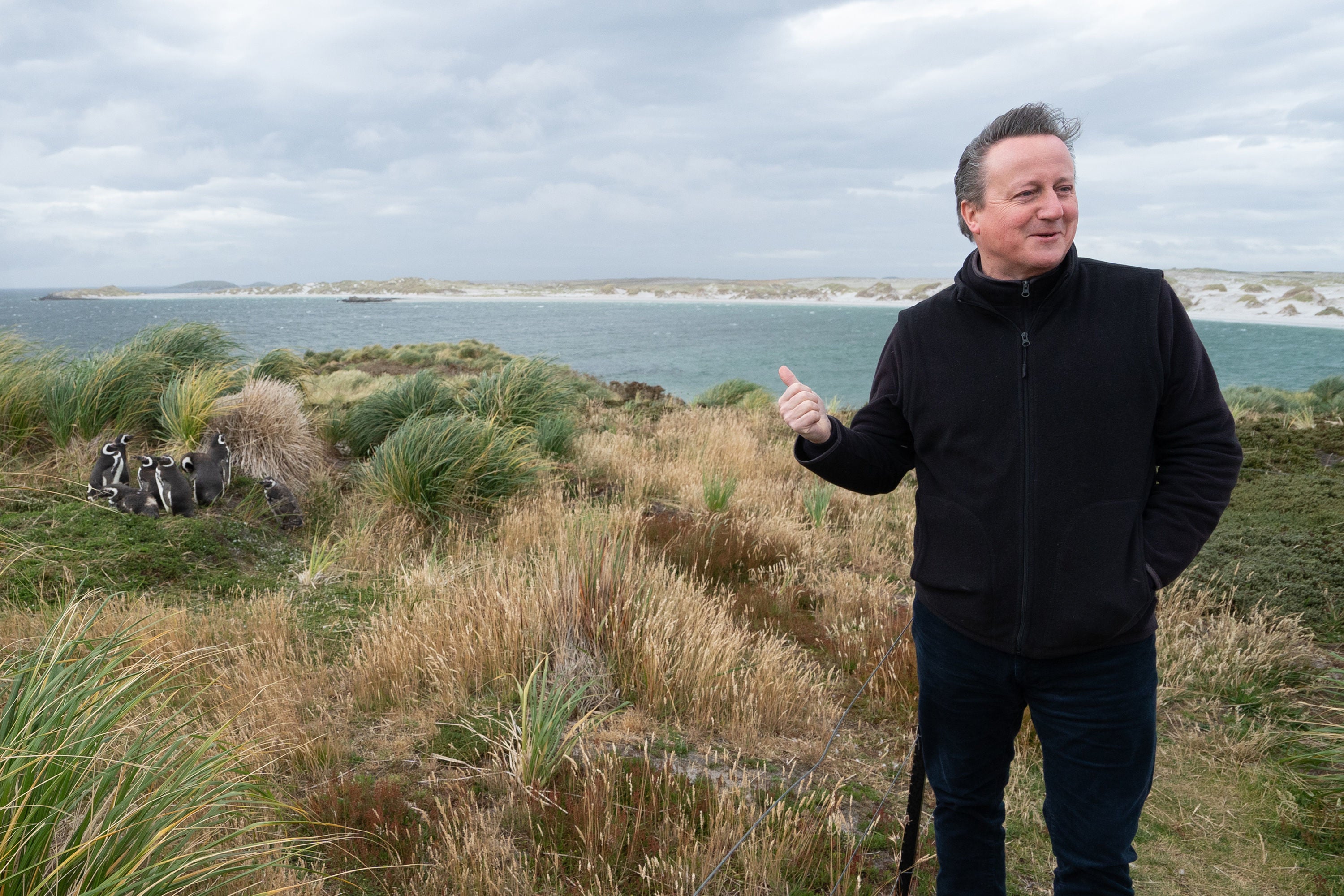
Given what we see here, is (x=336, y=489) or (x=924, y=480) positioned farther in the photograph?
(x=336, y=489)

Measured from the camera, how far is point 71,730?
6.20ft

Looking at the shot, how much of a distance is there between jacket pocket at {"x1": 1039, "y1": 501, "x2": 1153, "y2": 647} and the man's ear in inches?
28.2

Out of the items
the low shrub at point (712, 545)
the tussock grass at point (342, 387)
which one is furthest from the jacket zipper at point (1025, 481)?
the tussock grass at point (342, 387)

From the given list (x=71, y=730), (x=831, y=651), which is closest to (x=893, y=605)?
(x=831, y=651)

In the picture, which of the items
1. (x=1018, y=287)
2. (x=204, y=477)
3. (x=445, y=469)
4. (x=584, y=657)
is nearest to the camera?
(x=1018, y=287)

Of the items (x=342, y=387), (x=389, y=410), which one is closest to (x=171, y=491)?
(x=389, y=410)

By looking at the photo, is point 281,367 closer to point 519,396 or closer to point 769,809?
point 519,396

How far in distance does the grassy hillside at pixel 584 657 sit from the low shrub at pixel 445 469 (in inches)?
1.1

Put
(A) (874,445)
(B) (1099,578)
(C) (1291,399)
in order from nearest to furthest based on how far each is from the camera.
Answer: (B) (1099,578) < (A) (874,445) < (C) (1291,399)

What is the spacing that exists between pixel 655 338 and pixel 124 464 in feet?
196

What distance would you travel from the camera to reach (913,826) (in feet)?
8.09

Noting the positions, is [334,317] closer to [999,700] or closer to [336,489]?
[336,489]

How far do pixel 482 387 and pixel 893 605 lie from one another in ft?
19.2

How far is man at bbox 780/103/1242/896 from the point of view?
5.91 feet
